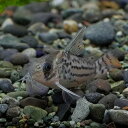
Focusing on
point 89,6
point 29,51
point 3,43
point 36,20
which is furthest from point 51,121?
point 89,6

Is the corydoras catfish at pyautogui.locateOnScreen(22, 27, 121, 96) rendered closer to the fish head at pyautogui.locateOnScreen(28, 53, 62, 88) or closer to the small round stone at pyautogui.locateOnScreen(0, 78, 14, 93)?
the fish head at pyautogui.locateOnScreen(28, 53, 62, 88)

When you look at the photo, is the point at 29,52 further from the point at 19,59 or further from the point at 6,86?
the point at 6,86

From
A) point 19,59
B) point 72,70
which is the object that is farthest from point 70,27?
point 72,70

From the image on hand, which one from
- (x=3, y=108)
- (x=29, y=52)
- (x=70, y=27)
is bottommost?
(x=3, y=108)

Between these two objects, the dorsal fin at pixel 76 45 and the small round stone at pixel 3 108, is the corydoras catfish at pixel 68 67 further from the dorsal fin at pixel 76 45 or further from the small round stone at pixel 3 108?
the small round stone at pixel 3 108


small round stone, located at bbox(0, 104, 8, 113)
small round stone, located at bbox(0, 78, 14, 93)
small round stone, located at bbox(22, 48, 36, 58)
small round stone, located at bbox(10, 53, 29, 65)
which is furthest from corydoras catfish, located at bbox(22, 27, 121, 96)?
small round stone, located at bbox(22, 48, 36, 58)

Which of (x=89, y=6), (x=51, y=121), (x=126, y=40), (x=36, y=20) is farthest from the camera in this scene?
(x=89, y=6)

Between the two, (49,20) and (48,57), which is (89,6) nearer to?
(49,20)

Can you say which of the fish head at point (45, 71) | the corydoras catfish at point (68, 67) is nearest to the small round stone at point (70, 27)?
the corydoras catfish at point (68, 67)
